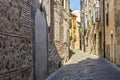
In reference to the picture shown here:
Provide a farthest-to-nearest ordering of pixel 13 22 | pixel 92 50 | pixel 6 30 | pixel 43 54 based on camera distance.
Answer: pixel 92 50 < pixel 43 54 < pixel 13 22 < pixel 6 30

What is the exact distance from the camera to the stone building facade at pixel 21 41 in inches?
216

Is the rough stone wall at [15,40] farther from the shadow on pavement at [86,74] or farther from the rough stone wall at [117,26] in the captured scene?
the rough stone wall at [117,26]

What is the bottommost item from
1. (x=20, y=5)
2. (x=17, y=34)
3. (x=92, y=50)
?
(x=92, y=50)

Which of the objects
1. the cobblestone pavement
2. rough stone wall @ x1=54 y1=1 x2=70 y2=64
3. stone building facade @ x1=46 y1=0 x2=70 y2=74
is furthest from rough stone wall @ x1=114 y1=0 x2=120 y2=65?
stone building facade @ x1=46 y1=0 x2=70 y2=74

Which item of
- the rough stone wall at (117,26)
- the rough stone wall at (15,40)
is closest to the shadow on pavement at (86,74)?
the rough stone wall at (117,26)

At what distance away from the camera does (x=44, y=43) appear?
1057 cm

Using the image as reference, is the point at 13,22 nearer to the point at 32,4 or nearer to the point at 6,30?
the point at 6,30

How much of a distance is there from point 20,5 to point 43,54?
3707 mm

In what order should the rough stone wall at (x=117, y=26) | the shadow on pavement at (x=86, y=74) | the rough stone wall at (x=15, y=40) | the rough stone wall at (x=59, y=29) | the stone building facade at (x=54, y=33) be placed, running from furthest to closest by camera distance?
the rough stone wall at (x=117, y=26) < the rough stone wall at (x=59, y=29) < the stone building facade at (x=54, y=33) < the shadow on pavement at (x=86, y=74) < the rough stone wall at (x=15, y=40)

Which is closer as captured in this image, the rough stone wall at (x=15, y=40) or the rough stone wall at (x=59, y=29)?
the rough stone wall at (x=15, y=40)

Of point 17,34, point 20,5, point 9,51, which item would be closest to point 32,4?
point 20,5

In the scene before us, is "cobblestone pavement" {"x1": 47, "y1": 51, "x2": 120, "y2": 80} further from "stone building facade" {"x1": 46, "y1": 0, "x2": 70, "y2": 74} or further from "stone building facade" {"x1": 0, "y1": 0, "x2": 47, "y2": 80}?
"stone building facade" {"x1": 0, "y1": 0, "x2": 47, "y2": 80}

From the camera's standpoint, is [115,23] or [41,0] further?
[115,23]

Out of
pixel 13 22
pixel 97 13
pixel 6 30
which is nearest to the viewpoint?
pixel 6 30
